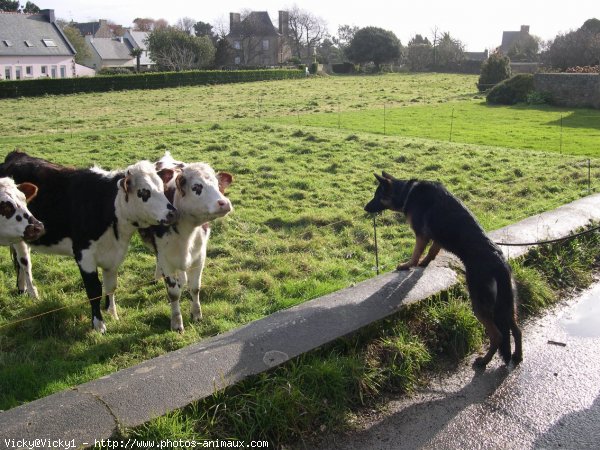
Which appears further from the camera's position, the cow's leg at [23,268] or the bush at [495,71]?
the bush at [495,71]

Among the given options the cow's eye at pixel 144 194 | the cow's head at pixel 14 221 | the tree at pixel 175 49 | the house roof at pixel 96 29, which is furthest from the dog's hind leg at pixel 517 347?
the house roof at pixel 96 29

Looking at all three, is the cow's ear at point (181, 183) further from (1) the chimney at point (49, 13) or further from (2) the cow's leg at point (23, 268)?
(1) the chimney at point (49, 13)

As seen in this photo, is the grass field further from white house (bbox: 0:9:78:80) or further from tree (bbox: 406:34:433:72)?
tree (bbox: 406:34:433:72)

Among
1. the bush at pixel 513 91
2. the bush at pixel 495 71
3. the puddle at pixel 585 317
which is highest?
the bush at pixel 495 71

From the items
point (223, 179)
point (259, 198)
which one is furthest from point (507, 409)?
point (259, 198)

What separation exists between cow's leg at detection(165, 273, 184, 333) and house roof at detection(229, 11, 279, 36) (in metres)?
84.3

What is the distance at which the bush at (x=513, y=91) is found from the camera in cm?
3028

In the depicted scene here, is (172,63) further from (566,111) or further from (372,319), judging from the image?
(372,319)

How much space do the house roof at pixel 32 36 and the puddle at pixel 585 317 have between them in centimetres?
6367

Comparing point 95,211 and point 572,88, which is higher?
point 572,88

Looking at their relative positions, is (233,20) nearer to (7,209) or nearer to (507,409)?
(7,209)

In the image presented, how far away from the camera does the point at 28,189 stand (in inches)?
222

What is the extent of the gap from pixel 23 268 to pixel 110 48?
83.7m

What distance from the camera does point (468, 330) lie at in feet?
18.1
